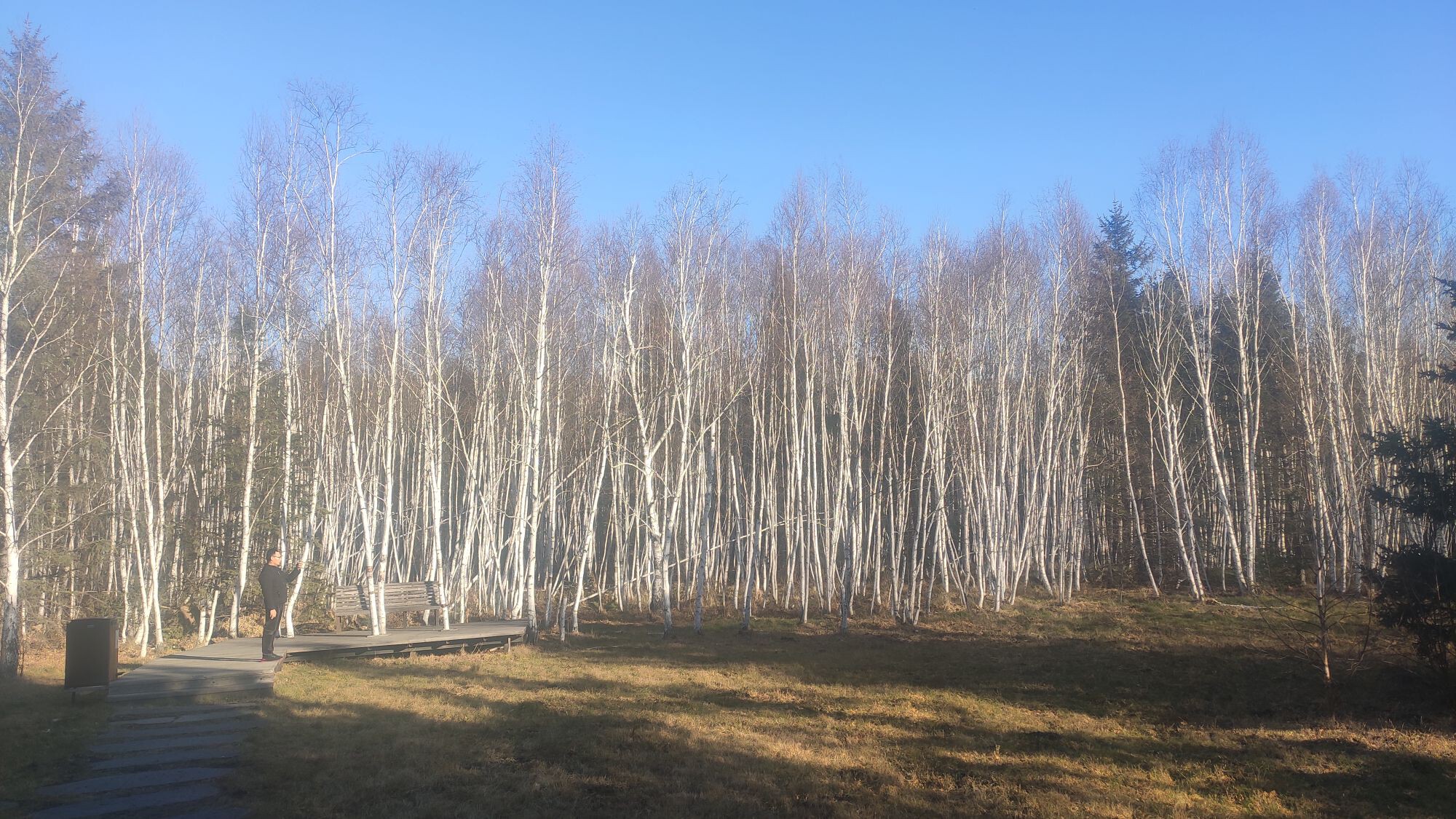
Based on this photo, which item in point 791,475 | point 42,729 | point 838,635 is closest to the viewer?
point 42,729

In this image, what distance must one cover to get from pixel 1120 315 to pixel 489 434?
62.3 ft

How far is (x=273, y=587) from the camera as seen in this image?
11305mm

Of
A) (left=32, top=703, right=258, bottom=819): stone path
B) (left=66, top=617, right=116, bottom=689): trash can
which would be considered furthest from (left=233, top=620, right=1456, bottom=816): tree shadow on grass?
(left=66, top=617, right=116, bottom=689): trash can

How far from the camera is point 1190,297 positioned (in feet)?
66.6

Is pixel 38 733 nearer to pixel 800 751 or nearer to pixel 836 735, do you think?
pixel 800 751

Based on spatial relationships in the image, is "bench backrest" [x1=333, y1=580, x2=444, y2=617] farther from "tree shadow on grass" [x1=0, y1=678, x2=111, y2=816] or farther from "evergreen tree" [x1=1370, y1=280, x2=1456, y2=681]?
"evergreen tree" [x1=1370, y1=280, x2=1456, y2=681]

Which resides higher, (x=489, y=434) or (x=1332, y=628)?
(x=489, y=434)

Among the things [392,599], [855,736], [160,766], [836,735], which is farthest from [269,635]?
[855,736]

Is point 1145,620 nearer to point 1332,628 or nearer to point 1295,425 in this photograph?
point 1332,628

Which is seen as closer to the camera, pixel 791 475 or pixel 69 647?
pixel 69 647

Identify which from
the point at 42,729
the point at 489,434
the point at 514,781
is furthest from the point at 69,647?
the point at 489,434

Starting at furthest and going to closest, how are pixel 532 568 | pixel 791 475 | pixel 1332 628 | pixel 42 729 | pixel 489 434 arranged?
pixel 791 475 < pixel 489 434 < pixel 532 568 < pixel 1332 628 < pixel 42 729

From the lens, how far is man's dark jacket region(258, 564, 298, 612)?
11211mm

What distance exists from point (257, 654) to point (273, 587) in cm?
108
